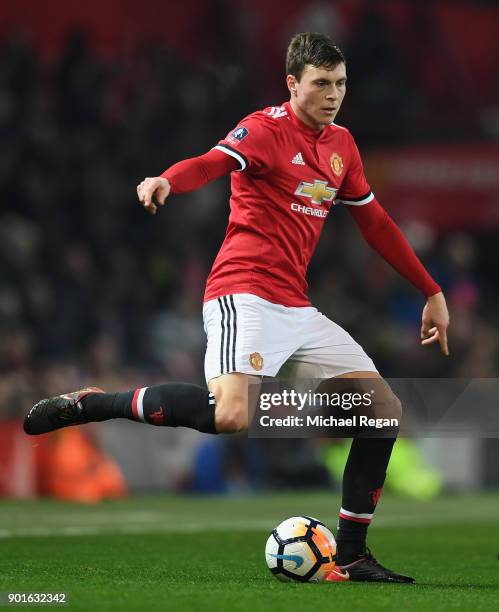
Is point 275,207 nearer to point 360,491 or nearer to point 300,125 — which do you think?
point 300,125

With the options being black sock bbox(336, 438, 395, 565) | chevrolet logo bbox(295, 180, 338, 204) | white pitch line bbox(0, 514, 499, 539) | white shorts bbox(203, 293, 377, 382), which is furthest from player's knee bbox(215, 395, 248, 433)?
white pitch line bbox(0, 514, 499, 539)

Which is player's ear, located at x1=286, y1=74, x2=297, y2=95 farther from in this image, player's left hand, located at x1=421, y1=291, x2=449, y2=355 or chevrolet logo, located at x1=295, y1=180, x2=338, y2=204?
player's left hand, located at x1=421, y1=291, x2=449, y2=355

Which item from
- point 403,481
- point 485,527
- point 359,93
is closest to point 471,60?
point 359,93

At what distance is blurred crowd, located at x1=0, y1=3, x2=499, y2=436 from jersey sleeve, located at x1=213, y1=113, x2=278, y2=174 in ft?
25.1

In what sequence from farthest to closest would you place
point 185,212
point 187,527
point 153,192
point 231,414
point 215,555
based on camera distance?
1. point 185,212
2. point 187,527
3. point 215,555
4. point 231,414
5. point 153,192

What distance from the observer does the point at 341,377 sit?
6102 millimetres

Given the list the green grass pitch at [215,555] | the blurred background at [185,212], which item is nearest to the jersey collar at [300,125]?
the green grass pitch at [215,555]

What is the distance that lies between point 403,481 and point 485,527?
17.0 feet

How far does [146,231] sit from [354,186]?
973cm

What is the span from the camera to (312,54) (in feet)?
20.0

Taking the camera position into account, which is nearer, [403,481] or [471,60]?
[403,481]

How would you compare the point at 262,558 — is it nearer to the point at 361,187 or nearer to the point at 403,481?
the point at 361,187

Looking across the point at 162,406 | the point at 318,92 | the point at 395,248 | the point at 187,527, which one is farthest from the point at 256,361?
the point at 187,527
